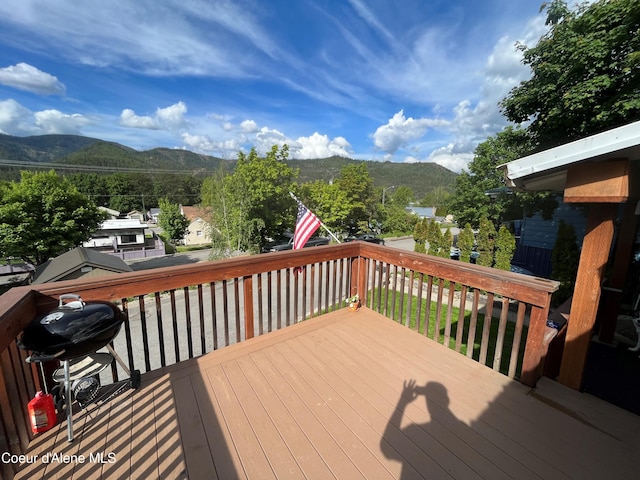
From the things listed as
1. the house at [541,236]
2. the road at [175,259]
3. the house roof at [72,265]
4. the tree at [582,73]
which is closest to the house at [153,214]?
the road at [175,259]

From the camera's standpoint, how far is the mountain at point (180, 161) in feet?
214

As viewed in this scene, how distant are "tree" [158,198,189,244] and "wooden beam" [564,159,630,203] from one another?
3696 cm

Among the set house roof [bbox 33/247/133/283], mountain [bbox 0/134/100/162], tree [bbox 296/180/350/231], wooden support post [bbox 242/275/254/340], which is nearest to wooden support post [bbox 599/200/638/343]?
wooden support post [bbox 242/275/254/340]

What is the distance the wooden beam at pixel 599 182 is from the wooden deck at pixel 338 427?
1385 millimetres

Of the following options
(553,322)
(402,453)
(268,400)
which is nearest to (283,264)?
(268,400)

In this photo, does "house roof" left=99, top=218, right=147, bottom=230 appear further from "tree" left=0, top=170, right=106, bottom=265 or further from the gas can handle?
the gas can handle

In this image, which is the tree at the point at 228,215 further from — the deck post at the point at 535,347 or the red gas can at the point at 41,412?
the deck post at the point at 535,347

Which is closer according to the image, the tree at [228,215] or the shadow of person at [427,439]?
the shadow of person at [427,439]

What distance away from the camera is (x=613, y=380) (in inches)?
101

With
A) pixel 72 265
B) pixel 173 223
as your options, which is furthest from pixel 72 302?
pixel 173 223

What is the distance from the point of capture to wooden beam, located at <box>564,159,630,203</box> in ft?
5.42

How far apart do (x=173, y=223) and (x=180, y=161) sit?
277ft

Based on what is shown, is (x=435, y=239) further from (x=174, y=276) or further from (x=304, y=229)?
(x=174, y=276)

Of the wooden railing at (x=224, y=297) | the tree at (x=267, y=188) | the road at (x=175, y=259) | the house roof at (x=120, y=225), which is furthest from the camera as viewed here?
the house roof at (x=120, y=225)
